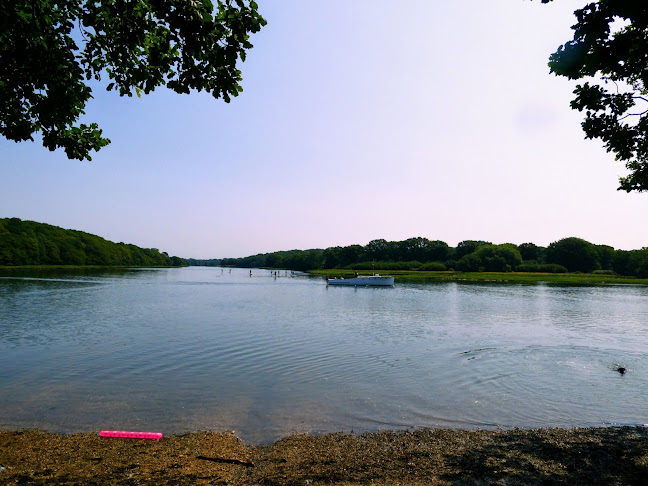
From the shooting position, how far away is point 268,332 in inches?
1109

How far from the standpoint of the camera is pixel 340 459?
337 inches

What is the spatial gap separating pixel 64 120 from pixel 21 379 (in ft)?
38.7

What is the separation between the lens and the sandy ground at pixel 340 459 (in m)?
7.46

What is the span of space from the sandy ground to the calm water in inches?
46.9

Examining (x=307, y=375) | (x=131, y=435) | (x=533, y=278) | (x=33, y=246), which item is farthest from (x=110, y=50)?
(x=33, y=246)

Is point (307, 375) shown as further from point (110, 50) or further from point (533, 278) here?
point (533, 278)

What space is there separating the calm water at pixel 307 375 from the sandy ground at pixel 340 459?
1.19 metres

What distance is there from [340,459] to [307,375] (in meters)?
8.54

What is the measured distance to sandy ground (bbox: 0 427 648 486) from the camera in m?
7.46

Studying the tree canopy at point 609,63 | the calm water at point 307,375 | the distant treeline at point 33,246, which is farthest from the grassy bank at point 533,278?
the distant treeline at point 33,246

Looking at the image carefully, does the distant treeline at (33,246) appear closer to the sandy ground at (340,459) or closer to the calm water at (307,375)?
the calm water at (307,375)

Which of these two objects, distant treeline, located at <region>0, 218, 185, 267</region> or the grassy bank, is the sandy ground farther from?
distant treeline, located at <region>0, 218, 185, 267</region>

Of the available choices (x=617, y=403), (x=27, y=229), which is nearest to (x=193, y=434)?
(x=617, y=403)

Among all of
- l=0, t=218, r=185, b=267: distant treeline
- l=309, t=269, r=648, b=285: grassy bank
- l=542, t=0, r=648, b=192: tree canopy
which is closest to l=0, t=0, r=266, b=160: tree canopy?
l=542, t=0, r=648, b=192: tree canopy
